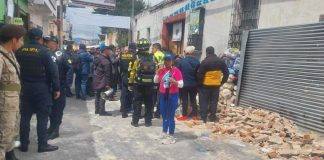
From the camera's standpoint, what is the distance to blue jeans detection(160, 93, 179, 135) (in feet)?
23.0

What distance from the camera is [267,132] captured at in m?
7.49

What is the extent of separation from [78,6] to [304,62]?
19.7 meters

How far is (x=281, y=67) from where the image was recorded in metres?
8.79

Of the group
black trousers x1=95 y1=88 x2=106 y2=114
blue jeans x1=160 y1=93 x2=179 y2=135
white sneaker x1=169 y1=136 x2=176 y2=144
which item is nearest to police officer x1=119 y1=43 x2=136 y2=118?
black trousers x1=95 y1=88 x2=106 y2=114

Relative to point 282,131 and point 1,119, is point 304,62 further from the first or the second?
point 1,119

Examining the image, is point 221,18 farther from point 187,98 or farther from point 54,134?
point 54,134

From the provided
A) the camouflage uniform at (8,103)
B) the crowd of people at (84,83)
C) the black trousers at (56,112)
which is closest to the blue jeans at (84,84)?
the crowd of people at (84,83)

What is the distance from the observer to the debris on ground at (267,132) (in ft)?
20.9

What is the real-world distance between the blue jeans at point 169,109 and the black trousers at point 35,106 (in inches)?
87.0

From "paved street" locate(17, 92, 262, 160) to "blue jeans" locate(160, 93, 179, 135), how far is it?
1.15 feet

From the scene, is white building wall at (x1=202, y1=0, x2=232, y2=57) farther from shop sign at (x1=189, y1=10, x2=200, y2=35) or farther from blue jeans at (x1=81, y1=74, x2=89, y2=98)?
blue jeans at (x1=81, y1=74, x2=89, y2=98)

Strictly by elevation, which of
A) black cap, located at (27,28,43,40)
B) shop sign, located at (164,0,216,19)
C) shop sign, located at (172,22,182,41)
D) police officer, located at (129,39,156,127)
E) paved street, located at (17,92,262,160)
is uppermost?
shop sign, located at (164,0,216,19)

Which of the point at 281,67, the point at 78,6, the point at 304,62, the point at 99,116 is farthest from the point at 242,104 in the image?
the point at 78,6

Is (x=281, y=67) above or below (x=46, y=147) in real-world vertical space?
above
